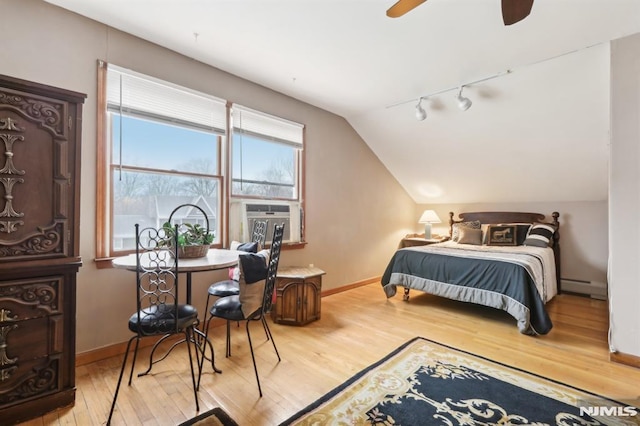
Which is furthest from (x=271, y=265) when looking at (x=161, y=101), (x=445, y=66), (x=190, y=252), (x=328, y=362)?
(x=445, y=66)

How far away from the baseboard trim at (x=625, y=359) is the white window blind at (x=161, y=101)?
3.91 m

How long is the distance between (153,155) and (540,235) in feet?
16.2

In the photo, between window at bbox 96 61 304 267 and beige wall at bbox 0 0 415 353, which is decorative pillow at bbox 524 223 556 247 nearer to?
beige wall at bbox 0 0 415 353

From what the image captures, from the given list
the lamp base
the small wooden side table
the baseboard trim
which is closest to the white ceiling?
the lamp base

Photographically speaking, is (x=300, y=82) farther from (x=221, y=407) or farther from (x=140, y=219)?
(x=221, y=407)

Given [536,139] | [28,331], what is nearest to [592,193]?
[536,139]

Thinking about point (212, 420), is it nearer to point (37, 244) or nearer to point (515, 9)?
point (37, 244)

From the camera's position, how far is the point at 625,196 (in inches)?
91.3

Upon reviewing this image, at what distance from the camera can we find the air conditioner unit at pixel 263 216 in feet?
10.6

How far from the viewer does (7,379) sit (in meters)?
1.61

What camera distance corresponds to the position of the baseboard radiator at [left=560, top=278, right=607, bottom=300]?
4023mm

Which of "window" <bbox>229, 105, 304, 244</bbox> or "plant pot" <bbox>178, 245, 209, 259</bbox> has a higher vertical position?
"window" <bbox>229, 105, 304, 244</bbox>

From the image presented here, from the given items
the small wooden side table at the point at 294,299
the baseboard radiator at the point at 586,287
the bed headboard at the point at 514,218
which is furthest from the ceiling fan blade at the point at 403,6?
the baseboard radiator at the point at 586,287

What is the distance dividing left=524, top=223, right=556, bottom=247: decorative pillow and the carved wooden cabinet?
507cm
